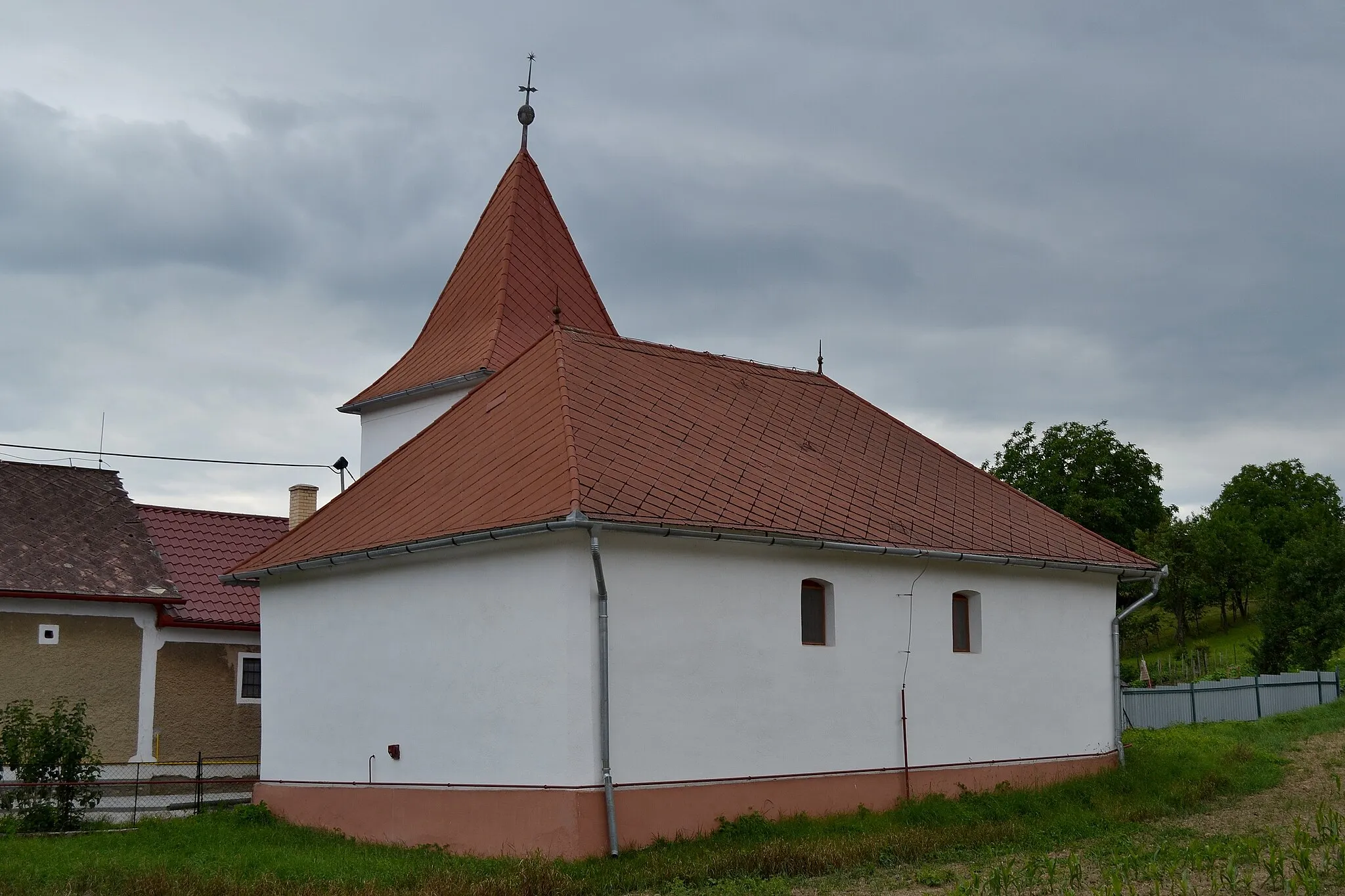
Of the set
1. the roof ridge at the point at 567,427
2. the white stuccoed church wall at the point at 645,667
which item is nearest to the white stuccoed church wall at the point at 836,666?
the white stuccoed church wall at the point at 645,667

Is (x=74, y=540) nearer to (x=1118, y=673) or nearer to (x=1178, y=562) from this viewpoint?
(x=1118, y=673)

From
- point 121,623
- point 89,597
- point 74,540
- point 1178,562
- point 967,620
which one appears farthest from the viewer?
point 1178,562

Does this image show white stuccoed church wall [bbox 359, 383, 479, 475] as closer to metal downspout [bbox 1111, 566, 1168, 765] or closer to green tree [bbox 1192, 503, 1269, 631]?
metal downspout [bbox 1111, 566, 1168, 765]

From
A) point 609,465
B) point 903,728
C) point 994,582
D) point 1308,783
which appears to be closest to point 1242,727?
point 1308,783

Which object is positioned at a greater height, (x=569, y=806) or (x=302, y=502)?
(x=302, y=502)

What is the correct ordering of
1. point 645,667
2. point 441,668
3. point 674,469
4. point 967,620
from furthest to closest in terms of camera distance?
point 967,620
point 674,469
point 441,668
point 645,667

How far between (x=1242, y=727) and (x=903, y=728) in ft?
39.3

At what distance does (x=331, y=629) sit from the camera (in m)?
17.0

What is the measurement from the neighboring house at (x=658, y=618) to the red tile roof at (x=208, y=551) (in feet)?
14.8

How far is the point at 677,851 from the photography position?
538 inches

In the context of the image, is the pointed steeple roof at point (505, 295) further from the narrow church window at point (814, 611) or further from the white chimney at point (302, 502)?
the narrow church window at point (814, 611)

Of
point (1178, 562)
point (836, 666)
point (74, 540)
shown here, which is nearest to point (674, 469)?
point (836, 666)

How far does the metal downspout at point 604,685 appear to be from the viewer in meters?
13.5

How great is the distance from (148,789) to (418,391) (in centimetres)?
754
